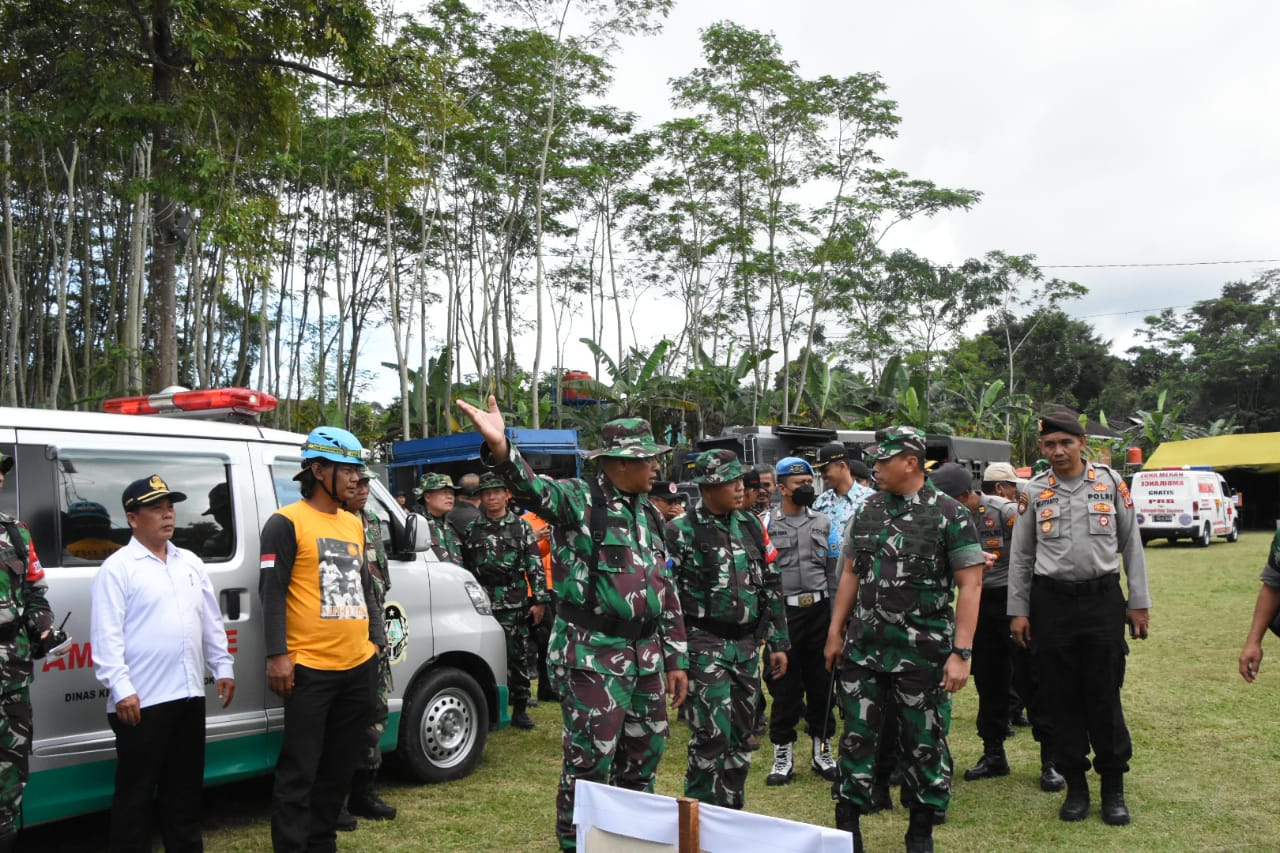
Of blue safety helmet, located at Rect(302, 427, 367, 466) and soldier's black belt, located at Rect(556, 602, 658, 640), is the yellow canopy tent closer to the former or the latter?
soldier's black belt, located at Rect(556, 602, 658, 640)

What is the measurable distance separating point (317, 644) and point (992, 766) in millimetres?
3921

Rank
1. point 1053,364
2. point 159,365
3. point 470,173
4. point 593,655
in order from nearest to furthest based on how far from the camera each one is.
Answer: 1. point 593,655
2. point 159,365
3. point 470,173
4. point 1053,364

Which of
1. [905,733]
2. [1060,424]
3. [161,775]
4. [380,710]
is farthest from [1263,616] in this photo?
[161,775]

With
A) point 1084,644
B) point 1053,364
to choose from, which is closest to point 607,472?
point 1084,644

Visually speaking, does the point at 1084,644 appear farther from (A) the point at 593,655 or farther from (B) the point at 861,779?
(A) the point at 593,655

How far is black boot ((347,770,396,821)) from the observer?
5.07 metres

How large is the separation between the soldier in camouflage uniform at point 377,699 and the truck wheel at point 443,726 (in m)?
0.26

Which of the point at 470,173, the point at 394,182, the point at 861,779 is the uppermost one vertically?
the point at 470,173

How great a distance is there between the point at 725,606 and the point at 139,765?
8.19 ft

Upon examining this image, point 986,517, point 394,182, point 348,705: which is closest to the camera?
point 348,705

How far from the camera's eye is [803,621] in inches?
234

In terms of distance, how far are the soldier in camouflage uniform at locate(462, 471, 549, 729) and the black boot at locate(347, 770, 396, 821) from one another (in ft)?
7.19

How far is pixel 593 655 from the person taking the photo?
3836 mm

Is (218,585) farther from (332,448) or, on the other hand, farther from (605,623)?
(605,623)
